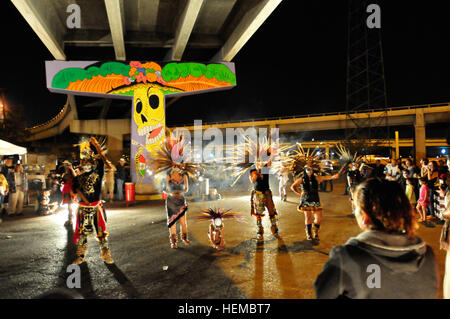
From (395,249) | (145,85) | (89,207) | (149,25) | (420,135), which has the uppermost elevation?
(149,25)

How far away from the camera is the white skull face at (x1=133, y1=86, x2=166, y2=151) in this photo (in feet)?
46.7

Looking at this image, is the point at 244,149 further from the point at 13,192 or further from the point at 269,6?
the point at 13,192

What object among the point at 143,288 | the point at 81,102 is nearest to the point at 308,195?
the point at 143,288

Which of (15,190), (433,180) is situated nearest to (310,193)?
(433,180)

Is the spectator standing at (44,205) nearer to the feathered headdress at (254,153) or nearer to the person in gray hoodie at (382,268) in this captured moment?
the feathered headdress at (254,153)

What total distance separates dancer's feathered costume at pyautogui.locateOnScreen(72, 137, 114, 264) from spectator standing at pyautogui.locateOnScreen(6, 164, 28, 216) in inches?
263

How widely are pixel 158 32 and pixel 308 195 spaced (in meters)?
10.6

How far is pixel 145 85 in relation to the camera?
1408 centimetres

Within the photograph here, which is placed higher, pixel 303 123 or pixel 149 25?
pixel 303 123

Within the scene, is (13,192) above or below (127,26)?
below

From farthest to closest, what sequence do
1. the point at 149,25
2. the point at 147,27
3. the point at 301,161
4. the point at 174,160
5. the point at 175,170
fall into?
1. the point at 147,27
2. the point at 149,25
3. the point at 301,161
4. the point at 174,160
5. the point at 175,170

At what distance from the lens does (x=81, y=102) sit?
20828 mm

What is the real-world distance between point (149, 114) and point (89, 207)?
32.2ft

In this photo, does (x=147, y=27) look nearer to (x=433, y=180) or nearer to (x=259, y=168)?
(x=259, y=168)
